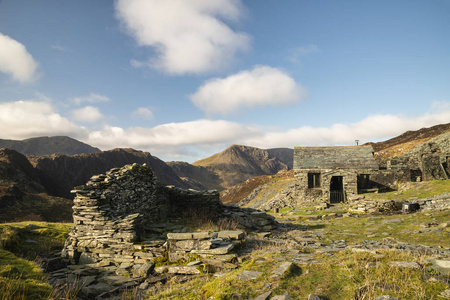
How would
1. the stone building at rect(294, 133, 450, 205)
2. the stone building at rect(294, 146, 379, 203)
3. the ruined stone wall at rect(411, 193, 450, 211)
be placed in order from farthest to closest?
1. the stone building at rect(294, 146, 379, 203)
2. the stone building at rect(294, 133, 450, 205)
3. the ruined stone wall at rect(411, 193, 450, 211)

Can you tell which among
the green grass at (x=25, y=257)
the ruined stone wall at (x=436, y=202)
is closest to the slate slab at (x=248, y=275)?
the green grass at (x=25, y=257)

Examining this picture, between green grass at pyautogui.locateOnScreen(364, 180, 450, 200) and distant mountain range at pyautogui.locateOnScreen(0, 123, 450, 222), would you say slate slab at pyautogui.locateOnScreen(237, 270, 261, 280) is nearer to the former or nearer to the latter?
green grass at pyautogui.locateOnScreen(364, 180, 450, 200)

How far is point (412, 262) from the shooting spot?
19.4ft

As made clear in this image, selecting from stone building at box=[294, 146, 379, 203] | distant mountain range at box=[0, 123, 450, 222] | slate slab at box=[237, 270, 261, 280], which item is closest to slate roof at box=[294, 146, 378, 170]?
stone building at box=[294, 146, 379, 203]

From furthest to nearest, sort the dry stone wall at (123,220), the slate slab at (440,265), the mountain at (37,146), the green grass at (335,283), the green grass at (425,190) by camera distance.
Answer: the mountain at (37,146), the green grass at (425,190), the dry stone wall at (123,220), the slate slab at (440,265), the green grass at (335,283)

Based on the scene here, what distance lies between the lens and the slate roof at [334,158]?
2775 cm

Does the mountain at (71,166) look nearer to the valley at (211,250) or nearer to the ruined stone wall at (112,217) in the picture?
the valley at (211,250)

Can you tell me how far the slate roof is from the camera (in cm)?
2775

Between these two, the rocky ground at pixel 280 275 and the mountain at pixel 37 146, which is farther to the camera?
the mountain at pixel 37 146

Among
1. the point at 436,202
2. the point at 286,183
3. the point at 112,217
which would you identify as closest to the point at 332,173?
the point at 436,202

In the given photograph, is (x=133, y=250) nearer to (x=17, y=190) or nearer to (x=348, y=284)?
(x=348, y=284)

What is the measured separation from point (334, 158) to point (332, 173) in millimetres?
2494

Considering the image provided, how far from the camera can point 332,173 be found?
90.0 ft

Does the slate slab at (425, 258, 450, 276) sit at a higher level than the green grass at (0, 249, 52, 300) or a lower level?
higher
